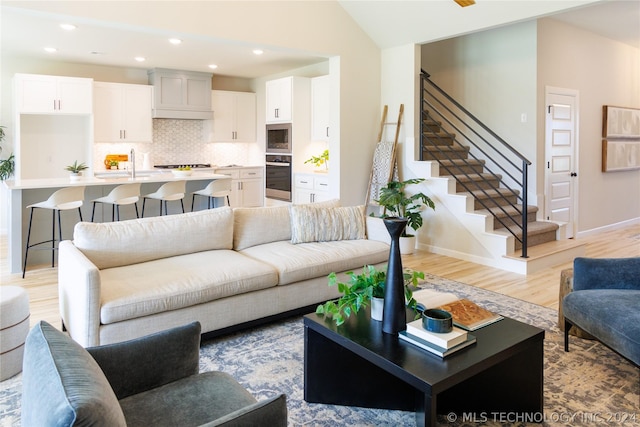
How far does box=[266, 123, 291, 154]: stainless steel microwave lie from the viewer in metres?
7.86

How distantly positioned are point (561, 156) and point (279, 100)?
4.36 meters

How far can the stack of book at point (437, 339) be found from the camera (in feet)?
6.46

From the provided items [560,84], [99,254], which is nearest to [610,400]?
[99,254]

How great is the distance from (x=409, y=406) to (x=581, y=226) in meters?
5.90

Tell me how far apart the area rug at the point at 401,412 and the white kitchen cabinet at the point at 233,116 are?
6.07 metres

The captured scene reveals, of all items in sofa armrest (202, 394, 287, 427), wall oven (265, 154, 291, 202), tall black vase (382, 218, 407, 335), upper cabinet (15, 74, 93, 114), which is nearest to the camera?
sofa armrest (202, 394, 287, 427)

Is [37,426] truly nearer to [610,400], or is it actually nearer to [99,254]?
[99,254]

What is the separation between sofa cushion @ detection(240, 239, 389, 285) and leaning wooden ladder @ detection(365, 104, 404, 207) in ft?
7.11

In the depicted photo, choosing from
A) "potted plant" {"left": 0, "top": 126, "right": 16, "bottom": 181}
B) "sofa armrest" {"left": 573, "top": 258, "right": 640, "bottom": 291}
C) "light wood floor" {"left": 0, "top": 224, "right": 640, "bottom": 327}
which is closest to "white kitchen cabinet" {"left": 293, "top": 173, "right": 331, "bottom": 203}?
"light wood floor" {"left": 0, "top": 224, "right": 640, "bottom": 327}

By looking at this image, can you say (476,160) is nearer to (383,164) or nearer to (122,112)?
(383,164)

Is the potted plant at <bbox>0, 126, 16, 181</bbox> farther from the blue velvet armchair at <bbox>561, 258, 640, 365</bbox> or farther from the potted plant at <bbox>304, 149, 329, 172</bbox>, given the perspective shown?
the blue velvet armchair at <bbox>561, 258, 640, 365</bbox>

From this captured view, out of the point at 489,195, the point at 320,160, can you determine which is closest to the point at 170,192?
the point at 320,160

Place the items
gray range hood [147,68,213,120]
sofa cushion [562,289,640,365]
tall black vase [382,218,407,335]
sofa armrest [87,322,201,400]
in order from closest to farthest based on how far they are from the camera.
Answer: sofa armrest [87,322,201,400] < tall black vase [382,218,407,335] < sofa cushion [562,289,640,365] < gray range hood [147,68,213,120]

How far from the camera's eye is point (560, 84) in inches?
254
